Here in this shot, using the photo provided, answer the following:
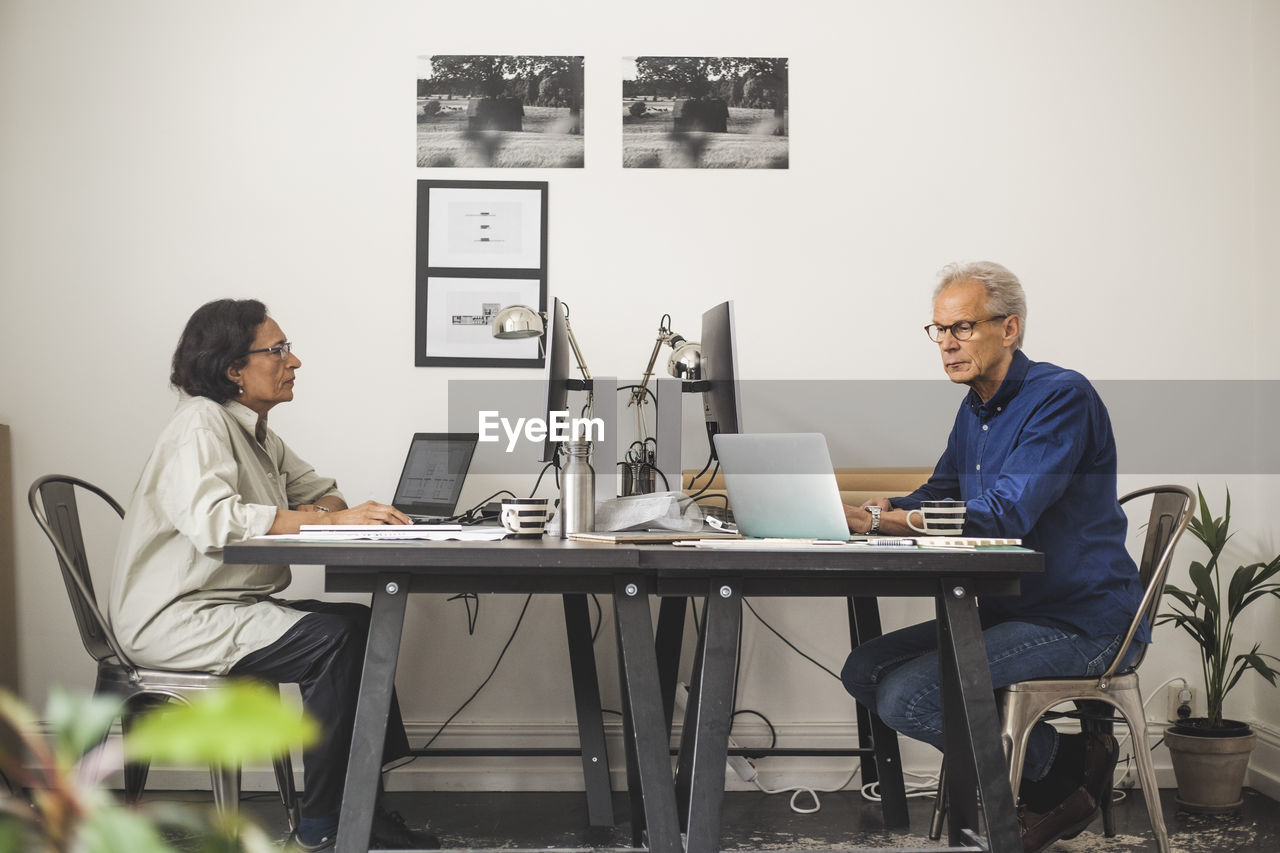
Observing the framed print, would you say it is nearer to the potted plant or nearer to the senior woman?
the senior woman

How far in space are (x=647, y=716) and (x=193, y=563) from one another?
1.08 metres

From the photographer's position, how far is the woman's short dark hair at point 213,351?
2.40 m

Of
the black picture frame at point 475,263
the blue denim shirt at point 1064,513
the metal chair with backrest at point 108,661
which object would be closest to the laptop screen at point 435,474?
the black picture frame at point 475,263

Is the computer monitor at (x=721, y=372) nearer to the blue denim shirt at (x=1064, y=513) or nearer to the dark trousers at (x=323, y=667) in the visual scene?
the blue denim shirt at (x=1064, y=513)

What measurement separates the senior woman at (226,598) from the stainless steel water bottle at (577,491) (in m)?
0.35

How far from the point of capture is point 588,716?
272 centimetres

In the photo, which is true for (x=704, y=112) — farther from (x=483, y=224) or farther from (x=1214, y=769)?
(x=1214, y=769)

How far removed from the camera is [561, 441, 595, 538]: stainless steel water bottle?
1.99 meters

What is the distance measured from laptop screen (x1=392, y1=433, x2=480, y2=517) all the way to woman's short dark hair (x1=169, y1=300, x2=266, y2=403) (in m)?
0.57

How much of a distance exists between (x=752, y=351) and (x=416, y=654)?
4.45ft

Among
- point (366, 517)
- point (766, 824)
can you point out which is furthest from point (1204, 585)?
point (366, 517)

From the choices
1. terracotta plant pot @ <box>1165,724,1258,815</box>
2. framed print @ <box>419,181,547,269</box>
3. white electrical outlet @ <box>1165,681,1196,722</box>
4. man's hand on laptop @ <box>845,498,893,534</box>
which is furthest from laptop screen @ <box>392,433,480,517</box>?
white electrical outlet @ <box>1165,681,1196,722</box>

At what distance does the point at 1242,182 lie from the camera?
318cm

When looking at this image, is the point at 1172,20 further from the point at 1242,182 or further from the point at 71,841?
the point at 71,841
